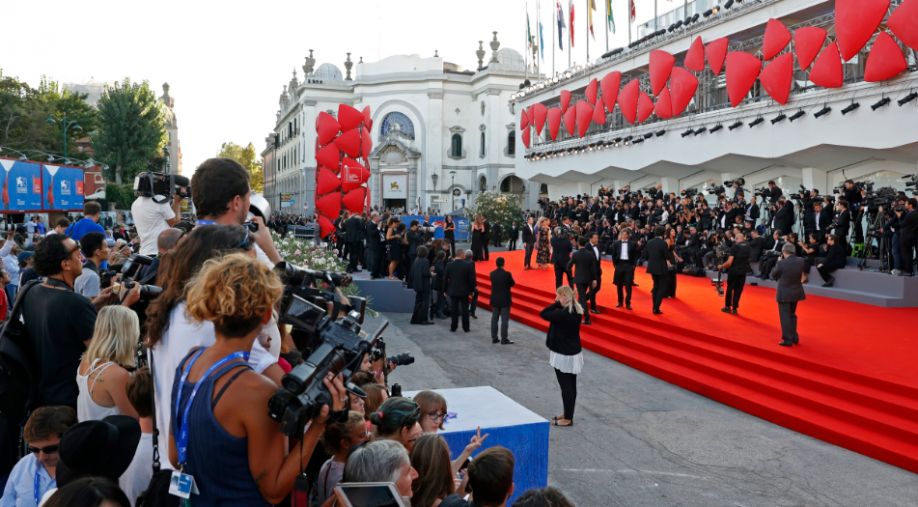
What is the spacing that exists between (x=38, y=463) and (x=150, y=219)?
7.24 feet

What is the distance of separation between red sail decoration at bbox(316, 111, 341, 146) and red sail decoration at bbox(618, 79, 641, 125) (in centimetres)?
1208

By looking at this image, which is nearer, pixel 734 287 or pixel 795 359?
pixel 795 359

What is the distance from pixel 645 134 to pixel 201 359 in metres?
26.3

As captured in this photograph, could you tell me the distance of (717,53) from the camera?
2109 centimetres

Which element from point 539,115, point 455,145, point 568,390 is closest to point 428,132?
point 455,145

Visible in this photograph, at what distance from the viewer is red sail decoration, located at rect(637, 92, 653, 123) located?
25.3 metres

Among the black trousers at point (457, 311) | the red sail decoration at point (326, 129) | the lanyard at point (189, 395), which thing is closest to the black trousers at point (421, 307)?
the black trousers at point (457, 311)

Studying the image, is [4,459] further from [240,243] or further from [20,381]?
[240,243]

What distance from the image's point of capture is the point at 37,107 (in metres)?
41.4

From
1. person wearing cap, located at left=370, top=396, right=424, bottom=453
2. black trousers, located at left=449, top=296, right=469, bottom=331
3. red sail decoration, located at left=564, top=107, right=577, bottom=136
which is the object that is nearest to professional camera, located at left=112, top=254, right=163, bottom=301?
person wearing cap, located at left=370, top=396, right=424, bottom=453

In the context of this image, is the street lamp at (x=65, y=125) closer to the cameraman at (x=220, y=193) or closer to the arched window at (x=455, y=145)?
the arched window at (x=455, y=145)

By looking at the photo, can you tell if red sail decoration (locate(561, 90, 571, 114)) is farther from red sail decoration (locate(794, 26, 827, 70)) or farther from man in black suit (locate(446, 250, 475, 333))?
man in black suit (locate(446, 250, 475, 333))

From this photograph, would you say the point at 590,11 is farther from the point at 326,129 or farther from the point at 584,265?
the point at 584,265

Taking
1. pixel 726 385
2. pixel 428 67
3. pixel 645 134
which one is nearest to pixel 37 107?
pixel 428 67
